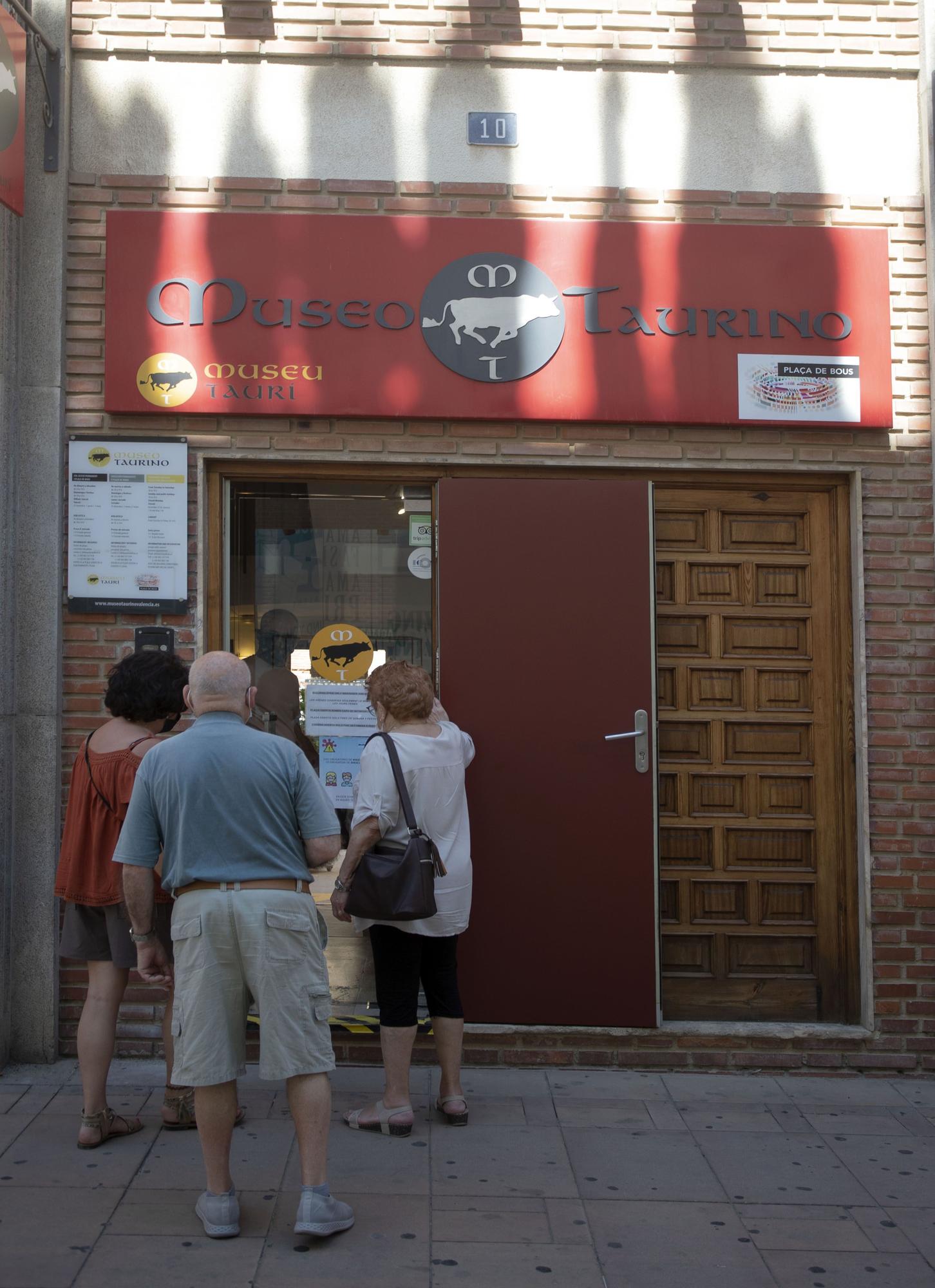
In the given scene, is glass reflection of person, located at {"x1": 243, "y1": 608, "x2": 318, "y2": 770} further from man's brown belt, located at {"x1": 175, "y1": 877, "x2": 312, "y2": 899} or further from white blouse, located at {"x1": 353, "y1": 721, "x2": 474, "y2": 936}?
→ man's brown belt, located at {"x1": 175, "y1": 877, "x2": 312, "y2": 899}

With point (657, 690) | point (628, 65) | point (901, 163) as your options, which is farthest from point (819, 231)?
point (657, 690)

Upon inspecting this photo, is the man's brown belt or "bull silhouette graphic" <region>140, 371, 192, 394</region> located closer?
the man's brown belt

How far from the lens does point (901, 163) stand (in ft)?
18.0

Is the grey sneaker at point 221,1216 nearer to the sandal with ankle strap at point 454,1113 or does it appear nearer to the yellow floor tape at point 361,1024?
the sandal with ankle strap at point 454,1113

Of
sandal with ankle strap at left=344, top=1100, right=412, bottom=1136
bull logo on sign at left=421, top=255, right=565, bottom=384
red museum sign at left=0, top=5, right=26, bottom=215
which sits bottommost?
sandal with ankle strap at left=344, top=1100, right=412, bottom=1136

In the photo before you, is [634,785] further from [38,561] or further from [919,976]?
Result: [38,561]

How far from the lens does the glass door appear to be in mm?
5480

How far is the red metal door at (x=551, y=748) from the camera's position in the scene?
5266mm

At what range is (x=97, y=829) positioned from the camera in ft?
14.1

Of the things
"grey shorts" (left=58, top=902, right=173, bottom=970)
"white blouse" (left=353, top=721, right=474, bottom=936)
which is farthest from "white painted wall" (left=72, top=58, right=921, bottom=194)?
"grey shorts" (left=58, top=902, right=173, bottom=970)

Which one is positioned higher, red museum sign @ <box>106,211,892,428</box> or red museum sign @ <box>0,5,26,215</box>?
red museum sign @ <box>0,5,26,215</box>

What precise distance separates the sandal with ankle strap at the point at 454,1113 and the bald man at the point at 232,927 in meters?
0.93

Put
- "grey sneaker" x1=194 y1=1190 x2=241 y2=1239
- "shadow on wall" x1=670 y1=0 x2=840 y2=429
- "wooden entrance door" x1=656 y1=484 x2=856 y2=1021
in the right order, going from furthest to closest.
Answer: "wooden entrance door" x1=656 y1=484 x2=856 y2=1021 < "shadow on wall" x1=670 y1=0 x2=840 y2=429 < "grey sneaker" x1=194 y1=1190 x2=241 y2=1239

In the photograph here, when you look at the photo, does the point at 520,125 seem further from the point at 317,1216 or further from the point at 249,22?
the point at 317,1216
